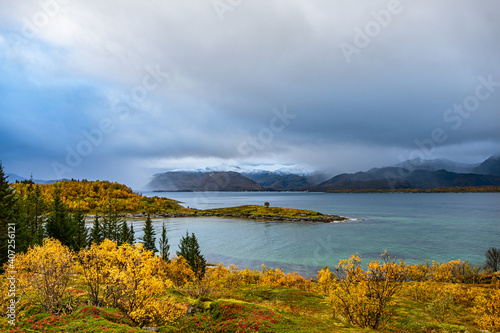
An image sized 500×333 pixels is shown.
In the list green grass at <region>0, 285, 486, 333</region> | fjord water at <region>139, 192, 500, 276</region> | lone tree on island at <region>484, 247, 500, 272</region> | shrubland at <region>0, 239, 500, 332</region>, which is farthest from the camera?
fjord water at <region>139, 192, 500, 276</region>

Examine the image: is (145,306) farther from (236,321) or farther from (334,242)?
(334,242)

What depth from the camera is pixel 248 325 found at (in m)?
20.2

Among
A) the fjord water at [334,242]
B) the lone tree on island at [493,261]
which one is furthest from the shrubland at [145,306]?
the lone tree on island at [493,261]

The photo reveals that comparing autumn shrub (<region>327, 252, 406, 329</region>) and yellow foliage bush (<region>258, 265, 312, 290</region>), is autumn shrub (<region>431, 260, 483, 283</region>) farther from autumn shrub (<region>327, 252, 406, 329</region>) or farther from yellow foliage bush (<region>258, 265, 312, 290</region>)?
autumn shrub (<region>327, 252, 406, 329</region>)

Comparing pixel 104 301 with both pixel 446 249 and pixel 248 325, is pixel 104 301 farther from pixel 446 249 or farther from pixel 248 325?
pixel 446 249

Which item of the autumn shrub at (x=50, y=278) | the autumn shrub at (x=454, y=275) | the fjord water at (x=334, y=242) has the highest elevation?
the autumn shrub at (x=50, y=278)

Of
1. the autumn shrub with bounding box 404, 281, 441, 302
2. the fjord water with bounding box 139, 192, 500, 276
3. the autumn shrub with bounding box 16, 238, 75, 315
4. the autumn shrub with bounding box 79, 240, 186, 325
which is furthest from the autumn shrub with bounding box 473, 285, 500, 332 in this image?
the fjord water with bounding box 139, 192, 500, 276

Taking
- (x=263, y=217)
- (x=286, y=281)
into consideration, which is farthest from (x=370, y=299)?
(x=263, y=217)

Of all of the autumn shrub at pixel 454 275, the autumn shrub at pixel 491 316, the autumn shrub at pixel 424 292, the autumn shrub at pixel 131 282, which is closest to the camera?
the autumn shrub at pixel 131 282

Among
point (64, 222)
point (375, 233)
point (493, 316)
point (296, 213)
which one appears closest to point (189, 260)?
point (64, 222)

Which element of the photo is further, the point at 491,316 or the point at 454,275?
the point at 454,275

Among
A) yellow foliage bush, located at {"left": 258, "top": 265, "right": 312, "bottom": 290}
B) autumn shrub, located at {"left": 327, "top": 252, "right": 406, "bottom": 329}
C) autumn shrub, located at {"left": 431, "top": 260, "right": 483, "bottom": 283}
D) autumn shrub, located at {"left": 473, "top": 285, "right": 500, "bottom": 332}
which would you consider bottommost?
autumn shrub, located at {"left": 431, "top": 260, "right": 483, "bottom": 283}

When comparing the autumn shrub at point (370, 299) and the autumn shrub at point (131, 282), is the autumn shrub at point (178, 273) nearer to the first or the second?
the autumn shrub at point (131, 282)

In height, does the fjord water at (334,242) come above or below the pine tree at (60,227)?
below
